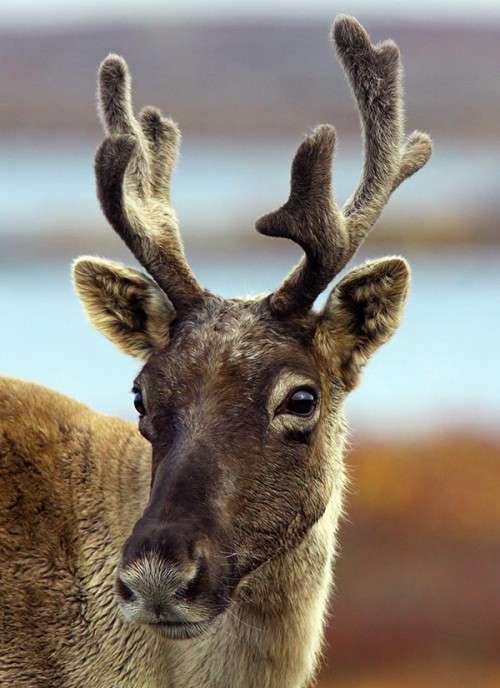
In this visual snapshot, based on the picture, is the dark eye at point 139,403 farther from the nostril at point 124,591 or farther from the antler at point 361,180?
the nostril at point 124,591

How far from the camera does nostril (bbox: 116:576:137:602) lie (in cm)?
786

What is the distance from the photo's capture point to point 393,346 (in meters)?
36.8

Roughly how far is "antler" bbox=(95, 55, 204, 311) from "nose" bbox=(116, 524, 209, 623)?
5.77 feet

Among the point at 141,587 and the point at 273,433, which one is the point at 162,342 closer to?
the point at 273,433

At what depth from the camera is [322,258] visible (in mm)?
9031

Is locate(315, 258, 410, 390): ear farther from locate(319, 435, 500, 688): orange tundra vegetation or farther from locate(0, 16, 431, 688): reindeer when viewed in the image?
locate(319, 435, 500, 688): orange tundra vegetation

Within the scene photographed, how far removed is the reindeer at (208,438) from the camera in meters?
8.52

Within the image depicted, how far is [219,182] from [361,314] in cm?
5631

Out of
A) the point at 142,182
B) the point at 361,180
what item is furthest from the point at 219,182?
the point at 361,180

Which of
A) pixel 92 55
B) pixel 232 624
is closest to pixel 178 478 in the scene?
pixel 232 624

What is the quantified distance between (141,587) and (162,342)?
1963 millimetres

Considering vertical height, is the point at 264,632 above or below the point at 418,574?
above

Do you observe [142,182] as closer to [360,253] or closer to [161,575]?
[161,575]

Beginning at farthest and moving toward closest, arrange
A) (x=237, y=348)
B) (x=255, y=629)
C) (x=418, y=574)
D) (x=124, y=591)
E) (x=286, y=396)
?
(x=418, y=574) → (x=255, y=629) → (x=237, y=348) → (x=286, y=396) → (x=124, y=591)
